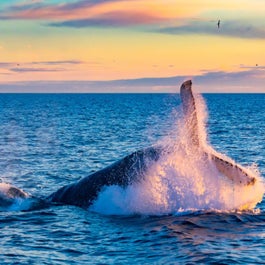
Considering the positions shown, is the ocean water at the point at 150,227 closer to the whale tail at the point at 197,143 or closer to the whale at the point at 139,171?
the whale at the point at 139,171

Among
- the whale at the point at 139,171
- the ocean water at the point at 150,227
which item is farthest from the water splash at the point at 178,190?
the whale at the point at 139,171

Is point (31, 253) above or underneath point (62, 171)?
underneath

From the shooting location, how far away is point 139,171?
22266mm

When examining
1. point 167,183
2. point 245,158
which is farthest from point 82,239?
point 245,158

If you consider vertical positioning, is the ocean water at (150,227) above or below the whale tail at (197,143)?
below

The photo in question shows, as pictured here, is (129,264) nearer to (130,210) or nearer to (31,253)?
(31,253)

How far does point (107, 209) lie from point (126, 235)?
3174 mm

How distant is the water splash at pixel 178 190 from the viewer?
22109 millimetres

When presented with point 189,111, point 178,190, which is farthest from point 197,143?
point 178,190

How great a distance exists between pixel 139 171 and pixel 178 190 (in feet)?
5.63

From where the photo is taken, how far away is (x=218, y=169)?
21734mm

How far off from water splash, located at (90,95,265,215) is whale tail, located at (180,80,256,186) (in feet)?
0.80

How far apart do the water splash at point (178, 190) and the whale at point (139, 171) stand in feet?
0.66

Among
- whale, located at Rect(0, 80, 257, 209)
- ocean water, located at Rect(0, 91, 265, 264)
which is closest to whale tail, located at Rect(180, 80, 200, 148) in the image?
whale, located at Rect(0, 80, 257, 209)
